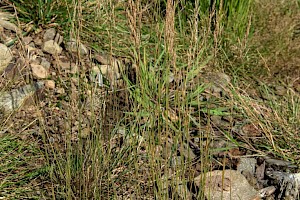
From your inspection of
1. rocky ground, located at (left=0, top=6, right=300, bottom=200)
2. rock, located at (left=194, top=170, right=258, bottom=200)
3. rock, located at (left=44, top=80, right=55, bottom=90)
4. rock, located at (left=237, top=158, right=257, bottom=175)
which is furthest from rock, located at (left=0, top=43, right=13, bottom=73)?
rock, located at (left=237, top=158, right=257, bottom=175)

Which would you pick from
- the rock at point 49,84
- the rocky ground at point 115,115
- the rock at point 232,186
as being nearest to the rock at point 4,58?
the rocky ground at point 115,115

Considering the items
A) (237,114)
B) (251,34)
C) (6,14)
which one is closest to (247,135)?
(237,114)

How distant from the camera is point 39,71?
331 cm

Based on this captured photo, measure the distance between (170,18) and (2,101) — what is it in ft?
4.69

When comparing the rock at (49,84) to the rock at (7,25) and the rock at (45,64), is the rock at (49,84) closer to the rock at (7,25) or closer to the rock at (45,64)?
the rock at (45,64)

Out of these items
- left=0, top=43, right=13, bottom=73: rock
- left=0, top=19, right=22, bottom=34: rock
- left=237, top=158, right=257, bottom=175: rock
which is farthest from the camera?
left=0, top=19, right=22, bottom=34: rock

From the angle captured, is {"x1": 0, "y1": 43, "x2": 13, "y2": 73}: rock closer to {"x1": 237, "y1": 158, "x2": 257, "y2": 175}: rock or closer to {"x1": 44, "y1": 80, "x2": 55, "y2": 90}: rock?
{"x1": 44, "y1": 80, "x2": 55, "y2": 90}: rock

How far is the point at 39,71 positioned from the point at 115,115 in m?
0.63

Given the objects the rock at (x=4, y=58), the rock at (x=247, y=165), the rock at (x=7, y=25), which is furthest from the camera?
the rock at (x=7, y=25)

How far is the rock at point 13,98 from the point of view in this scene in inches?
116

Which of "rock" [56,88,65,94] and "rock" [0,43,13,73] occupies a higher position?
"rock" [0,43,13,73]

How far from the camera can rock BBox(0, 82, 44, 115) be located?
116 inches

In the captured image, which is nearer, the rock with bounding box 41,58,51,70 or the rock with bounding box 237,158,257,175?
the rock with bounding box 237,158,257,175

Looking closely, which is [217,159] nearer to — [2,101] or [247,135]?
[247,135]
